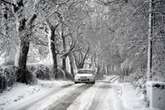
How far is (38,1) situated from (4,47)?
438cm

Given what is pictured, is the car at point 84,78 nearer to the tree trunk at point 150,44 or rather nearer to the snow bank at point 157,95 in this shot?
the tree trunk at point 150,44

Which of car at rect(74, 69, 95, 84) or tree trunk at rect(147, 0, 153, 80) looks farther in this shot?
car at rect(74, 69, 95, 84)

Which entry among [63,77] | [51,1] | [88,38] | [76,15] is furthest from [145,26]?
[88,38]

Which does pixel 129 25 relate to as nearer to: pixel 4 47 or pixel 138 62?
pixel 138 62

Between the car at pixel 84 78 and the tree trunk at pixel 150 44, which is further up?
the tree trunk at pixel 150 44

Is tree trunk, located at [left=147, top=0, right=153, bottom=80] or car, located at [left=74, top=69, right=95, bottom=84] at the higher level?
tree trunk, located at [left=147, top=0, right=153, bottom=80]

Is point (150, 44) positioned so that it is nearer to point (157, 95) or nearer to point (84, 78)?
point (157, 95)

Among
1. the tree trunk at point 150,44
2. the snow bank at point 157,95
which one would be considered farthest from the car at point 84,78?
the snow bank at point 157,95

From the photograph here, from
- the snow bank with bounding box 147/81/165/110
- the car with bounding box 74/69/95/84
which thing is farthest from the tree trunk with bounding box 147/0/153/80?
the car with bounding box 74/69/95/84

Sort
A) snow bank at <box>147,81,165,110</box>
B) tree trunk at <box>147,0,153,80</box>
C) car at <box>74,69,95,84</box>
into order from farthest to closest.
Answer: car at <box>74,69,95,84</box>, tree trunk at <box>147,0,153,80</box>, snow bank at <box>147,81,165,110</box>

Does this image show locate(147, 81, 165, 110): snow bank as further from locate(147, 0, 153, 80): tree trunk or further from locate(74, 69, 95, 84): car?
locate(74, 69, 95, 84): car

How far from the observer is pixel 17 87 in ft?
60.6

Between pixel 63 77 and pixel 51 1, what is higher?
pixel 51 1

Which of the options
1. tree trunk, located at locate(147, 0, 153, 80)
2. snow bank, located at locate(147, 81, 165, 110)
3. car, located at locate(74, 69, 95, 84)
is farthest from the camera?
car, located at locate(74, 69, 95, 84)
